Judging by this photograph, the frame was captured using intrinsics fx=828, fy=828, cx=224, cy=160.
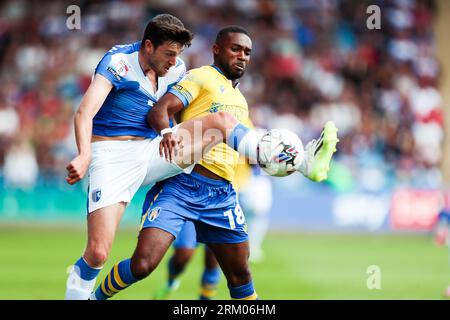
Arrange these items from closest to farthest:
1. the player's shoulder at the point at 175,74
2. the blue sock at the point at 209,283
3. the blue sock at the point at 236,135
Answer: the blue sock at the point at 236,135 → the player's shoulder at the point at 175,74 → the blue sock at the point at 209,283

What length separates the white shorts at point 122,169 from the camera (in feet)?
21.5

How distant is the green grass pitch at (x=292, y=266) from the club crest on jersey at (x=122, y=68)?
3.27 meters

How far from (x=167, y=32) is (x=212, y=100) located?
0.64m

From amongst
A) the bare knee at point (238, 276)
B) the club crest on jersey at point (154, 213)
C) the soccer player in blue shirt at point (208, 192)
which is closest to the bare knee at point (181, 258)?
the soccer player in blue shirt at point (208, 192)

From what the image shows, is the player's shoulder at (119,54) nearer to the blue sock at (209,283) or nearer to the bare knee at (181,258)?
the bare knee at (181,258)

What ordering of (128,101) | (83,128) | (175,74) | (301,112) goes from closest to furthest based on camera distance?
(83,128) < (128,101) < (175,74) < (301,112)

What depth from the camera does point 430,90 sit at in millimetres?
21734

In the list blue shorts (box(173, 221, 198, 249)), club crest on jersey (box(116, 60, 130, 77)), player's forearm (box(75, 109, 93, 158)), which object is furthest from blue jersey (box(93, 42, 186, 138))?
blue shorts (box(173, 221, 198, 249))

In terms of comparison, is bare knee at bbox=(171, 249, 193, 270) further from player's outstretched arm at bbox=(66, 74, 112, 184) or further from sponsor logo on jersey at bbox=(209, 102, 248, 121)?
player's outstretched arm at bbox=(66, 74, 112, 184)

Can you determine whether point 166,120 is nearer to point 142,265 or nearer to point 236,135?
point 236,135

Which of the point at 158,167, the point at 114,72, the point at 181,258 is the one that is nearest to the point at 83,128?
the point at 114,72

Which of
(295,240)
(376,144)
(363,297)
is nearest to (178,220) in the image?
(363,297)

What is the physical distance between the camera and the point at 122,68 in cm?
657

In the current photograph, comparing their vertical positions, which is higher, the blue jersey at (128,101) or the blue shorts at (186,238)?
the blue jersey at (128,101)
